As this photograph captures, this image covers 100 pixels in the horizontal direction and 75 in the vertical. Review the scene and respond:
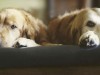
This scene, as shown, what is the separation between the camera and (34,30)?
1.82 metres

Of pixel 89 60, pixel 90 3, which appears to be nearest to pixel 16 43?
pixel 89 60

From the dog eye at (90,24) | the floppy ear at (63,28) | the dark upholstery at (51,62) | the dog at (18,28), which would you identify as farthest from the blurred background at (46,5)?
the dark upholstery at (51,62)

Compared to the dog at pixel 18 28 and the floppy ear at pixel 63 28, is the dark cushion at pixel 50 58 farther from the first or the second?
the floppy ear at pixel 63 28

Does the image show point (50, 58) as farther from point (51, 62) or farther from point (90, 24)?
point (90, 24)

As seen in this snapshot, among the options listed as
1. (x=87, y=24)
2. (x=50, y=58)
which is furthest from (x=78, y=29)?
(x=50, y=58)

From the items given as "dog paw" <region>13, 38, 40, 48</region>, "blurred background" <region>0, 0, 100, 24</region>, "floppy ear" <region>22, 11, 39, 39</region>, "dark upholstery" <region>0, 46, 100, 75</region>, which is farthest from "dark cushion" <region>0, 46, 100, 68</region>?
"blurred background" <region>0, 0, 100, 24</region>

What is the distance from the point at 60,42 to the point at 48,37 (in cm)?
10

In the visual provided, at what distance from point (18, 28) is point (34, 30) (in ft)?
0.38

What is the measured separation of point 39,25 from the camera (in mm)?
1898

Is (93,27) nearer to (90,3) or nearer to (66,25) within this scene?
(66,25)

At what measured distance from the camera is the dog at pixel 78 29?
148cm

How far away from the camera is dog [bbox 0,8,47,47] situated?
1.69m

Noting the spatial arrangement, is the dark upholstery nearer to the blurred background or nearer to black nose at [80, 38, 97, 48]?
black nose at [80, 38, 97, 48]

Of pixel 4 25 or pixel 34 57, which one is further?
pixel 4 25
